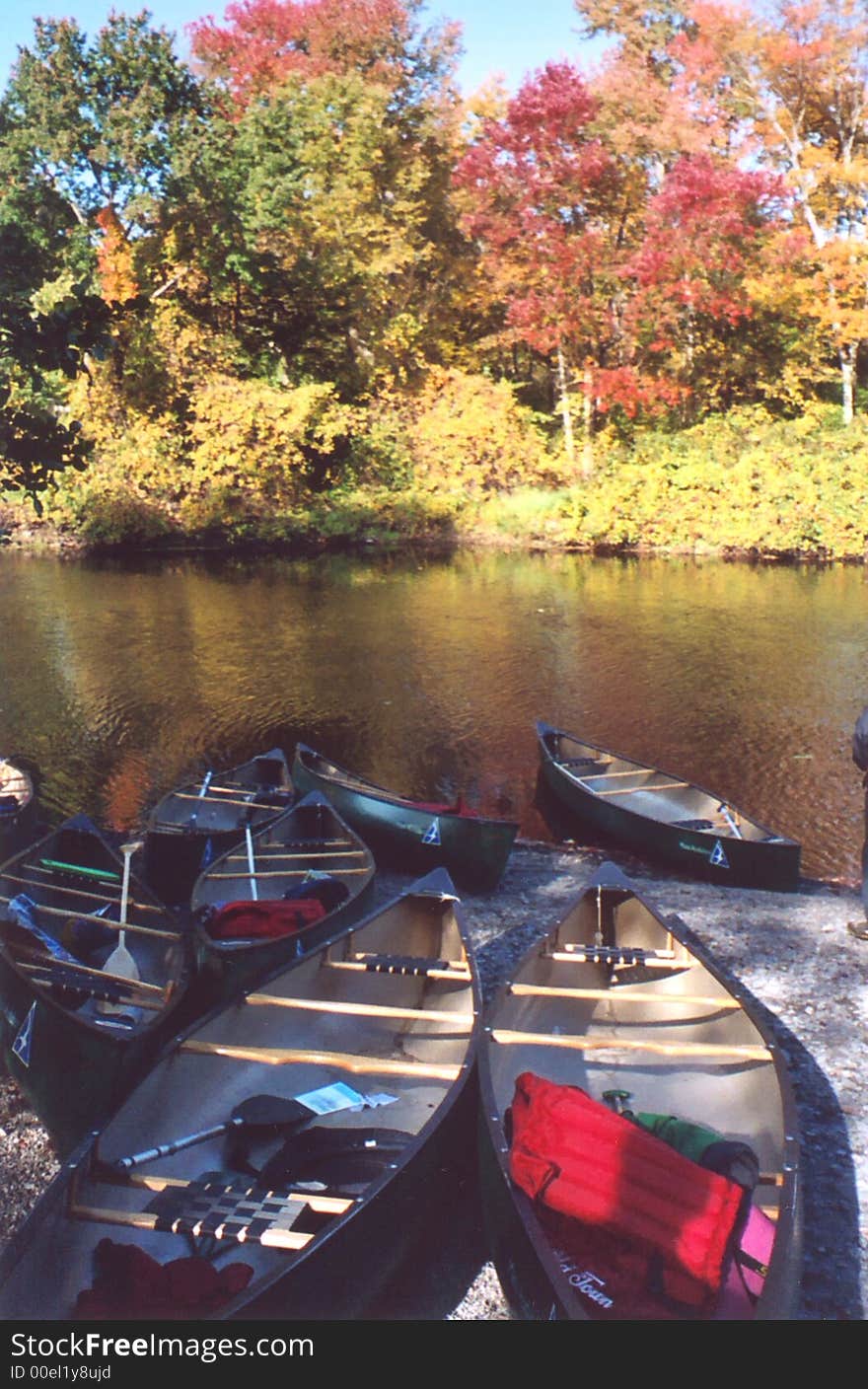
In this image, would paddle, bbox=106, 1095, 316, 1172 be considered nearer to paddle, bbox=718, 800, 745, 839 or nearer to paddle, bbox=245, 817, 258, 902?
paddle, bbox=245, 817, 258, 902

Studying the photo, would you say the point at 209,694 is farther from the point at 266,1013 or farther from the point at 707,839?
the point at 266,1013

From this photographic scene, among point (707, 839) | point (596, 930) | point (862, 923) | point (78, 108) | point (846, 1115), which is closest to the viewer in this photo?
point (846, 1115)

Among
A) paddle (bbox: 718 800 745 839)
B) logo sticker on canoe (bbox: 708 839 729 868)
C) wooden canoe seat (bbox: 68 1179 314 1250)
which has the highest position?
wooden canoe seat (bbox: 68 1179 314 1250)

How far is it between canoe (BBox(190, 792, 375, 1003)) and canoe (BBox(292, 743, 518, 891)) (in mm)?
566

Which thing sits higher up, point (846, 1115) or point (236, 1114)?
point (236, 1114)

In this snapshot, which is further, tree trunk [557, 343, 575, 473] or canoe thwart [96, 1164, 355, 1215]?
tree trunk [557, 343, 575, 473]

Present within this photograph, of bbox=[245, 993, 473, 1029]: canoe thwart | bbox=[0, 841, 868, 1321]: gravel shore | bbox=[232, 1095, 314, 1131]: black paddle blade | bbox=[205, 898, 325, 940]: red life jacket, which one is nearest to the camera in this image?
bbox=[0, 841, 868, 1321]: gravel shore

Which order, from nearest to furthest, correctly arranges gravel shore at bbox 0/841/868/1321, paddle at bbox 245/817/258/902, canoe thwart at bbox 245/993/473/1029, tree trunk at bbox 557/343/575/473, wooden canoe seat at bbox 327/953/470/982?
1. gravel shore at bbox 0/841/868/1321
2. canoe thwart at bbox 245/993/473/1029
3. wooden canoe seat at bbox 327/953/470/982
4. paddle at bbox 245/817/258/902
5. tree trunk at bbox 557/343/575/473

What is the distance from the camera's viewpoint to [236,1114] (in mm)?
4555

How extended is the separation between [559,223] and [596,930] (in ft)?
90.2

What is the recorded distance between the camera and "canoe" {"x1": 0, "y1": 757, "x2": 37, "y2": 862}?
29.1ft

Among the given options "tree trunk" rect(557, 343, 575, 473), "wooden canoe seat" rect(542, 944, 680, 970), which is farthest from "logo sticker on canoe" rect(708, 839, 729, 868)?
"tree trunk" rect(557, 343, 575, 473)

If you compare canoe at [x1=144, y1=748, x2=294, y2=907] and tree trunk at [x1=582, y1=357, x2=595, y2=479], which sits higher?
tree trunk at [x1=582, y1=357, x2=595, y2=479]

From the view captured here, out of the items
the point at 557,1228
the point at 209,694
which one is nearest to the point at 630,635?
the point at 209,694
